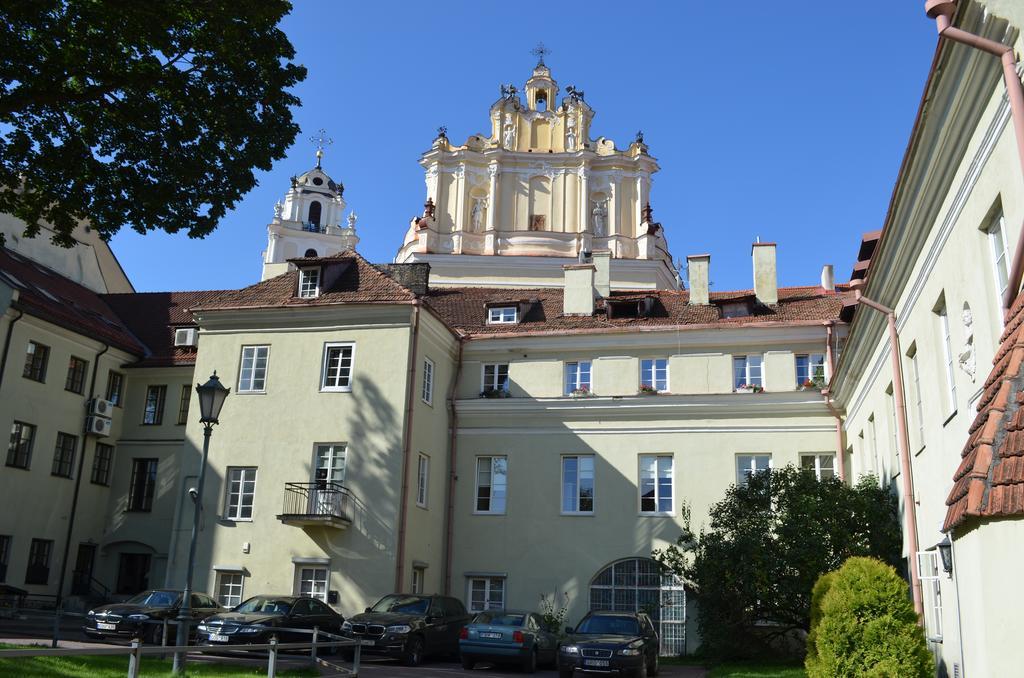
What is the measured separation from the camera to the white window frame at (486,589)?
29156 millimetres

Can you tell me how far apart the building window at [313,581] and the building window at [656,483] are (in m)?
9.84

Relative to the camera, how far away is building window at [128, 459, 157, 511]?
113 feet

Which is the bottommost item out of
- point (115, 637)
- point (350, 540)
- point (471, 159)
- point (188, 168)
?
point (115, 637)

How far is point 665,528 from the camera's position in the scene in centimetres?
2839

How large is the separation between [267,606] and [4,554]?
43.5ft

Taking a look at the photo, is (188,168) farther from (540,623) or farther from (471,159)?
(471,159)

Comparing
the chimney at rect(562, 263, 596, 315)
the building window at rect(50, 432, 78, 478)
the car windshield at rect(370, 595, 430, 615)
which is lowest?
the car windshield at rect(370, 595, 430, 615)

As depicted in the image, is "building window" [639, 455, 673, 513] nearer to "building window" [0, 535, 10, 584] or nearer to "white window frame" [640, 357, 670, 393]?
"white window frame" [640, 357, 670, 393]

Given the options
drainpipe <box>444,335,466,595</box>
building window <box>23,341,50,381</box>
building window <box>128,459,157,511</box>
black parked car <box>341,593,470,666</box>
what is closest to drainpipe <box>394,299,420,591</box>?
black parked car <box>341,593,470,666</box>

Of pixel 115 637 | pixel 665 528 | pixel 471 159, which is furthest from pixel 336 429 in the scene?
pixel 471 159

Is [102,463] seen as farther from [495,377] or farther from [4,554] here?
[495,377]

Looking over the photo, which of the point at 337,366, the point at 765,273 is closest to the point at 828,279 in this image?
the point at 765,273

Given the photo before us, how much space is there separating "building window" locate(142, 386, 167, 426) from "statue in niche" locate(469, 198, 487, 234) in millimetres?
16585

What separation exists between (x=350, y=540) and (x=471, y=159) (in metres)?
23.8
